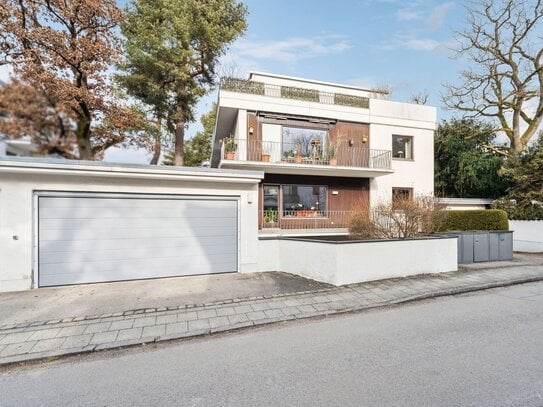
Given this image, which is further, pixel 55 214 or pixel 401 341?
pixel 55 214

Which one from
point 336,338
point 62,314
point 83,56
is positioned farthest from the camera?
point 83,56

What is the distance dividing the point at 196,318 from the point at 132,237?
11.5 feet

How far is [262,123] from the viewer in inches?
496

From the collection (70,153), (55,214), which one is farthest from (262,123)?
(70,153)

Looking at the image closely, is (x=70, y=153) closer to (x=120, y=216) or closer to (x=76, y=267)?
(x=120, y=216)

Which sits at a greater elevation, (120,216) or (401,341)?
(120,216)

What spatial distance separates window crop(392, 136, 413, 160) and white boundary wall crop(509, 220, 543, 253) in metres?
5.53

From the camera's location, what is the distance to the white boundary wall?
1185cm

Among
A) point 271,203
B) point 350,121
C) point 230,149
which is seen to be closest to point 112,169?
point 230,149

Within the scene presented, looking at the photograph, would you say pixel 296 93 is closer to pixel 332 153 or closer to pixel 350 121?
pixel 350 121

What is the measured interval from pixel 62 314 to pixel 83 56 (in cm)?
1205

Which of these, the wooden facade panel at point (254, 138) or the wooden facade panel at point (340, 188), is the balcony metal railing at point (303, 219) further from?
the wooden facade panel at point (254, 138)

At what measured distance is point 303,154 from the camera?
12797mm

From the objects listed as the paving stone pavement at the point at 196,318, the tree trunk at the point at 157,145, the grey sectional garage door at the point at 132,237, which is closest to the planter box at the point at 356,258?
the paving stone pavement at the point at 196,318
